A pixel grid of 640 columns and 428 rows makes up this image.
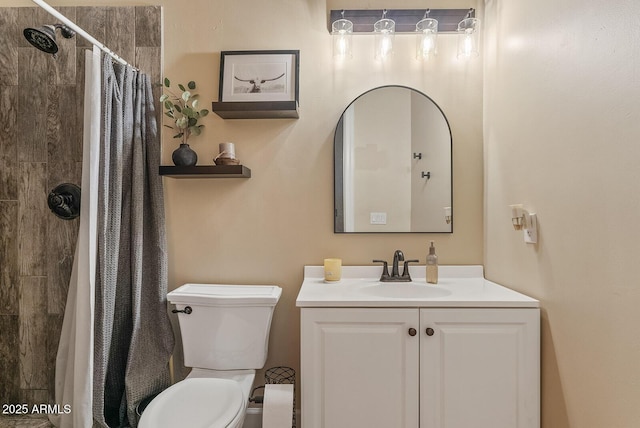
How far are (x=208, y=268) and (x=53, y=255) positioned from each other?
80 cm

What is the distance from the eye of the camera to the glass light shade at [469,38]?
177 centimetres

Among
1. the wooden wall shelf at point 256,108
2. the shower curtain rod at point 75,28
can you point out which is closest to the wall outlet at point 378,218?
the wooden wall shelf at point 256,108

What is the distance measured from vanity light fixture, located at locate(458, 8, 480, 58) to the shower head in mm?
1918

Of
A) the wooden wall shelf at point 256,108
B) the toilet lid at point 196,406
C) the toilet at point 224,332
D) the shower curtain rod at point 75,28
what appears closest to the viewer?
the toilet lid at point 196,406

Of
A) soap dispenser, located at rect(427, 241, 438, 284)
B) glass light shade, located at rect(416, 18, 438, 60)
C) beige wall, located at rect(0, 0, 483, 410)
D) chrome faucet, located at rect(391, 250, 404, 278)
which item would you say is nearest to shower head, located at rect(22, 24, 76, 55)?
beige wall, located at rect(0, 0, 483, 410)

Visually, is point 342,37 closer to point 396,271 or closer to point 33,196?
point 396,271

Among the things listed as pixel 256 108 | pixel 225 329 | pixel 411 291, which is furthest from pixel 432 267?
pixel 256 108

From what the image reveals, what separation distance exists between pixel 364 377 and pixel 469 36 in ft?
5.92

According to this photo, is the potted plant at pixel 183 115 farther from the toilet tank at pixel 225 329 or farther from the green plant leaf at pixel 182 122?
the toilet tank at pixel 225 329

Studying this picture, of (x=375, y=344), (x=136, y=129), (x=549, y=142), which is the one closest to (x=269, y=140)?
(x=136, y=129)

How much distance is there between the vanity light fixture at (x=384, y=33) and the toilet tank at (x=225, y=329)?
143cm

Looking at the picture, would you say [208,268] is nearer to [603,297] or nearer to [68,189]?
[68,189]

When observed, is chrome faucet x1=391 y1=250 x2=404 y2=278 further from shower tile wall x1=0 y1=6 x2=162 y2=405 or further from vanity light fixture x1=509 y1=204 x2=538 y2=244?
shower tile wall x1=0 y1=6 x2=162 y2=405

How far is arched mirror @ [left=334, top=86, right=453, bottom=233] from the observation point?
1824 millimetres
